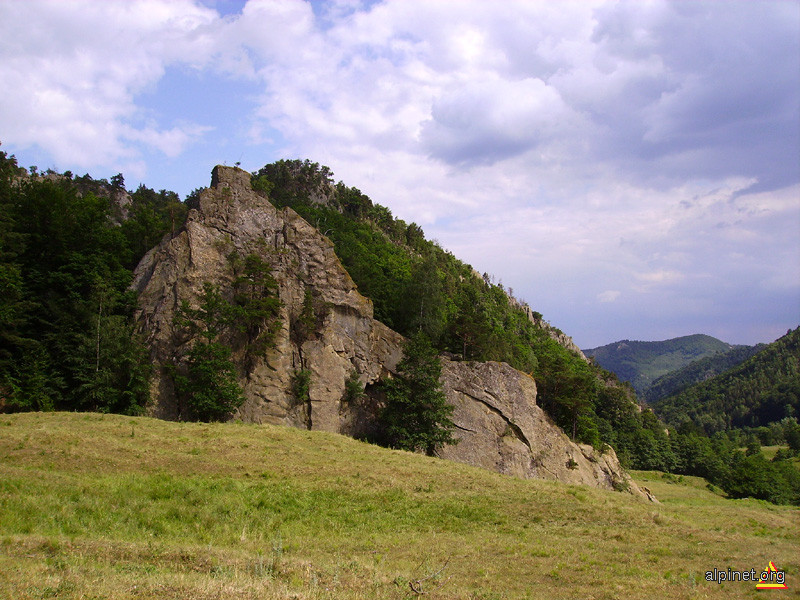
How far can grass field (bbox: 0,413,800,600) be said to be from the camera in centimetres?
1034

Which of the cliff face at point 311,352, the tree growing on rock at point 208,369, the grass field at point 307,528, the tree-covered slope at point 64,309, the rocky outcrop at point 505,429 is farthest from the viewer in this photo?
the rocky outcrop at point 505,429

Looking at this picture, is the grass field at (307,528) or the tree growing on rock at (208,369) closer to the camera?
the grass field at (307,528)

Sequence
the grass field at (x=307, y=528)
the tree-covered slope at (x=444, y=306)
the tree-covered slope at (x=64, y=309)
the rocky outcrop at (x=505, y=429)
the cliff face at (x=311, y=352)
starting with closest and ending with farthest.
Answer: the grass field at (x=307, y=528), the tree-covered slope at (x=64, y=309), the cliff face at (x=311, y=352), the rocky outcrop at (x=505, y=429), the tree-covered slope at (x=444, y=306)

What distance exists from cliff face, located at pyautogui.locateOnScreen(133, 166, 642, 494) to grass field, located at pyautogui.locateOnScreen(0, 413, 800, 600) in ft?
31.9

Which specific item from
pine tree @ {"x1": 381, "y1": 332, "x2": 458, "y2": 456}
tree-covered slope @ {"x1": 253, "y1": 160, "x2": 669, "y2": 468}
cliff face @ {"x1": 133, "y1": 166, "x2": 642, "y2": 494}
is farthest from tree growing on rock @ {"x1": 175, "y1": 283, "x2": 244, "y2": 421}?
tree-covered slope @ {"x1": 253, "y1": 160, "x2": 669, "y2": 468}

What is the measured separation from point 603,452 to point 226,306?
139ft

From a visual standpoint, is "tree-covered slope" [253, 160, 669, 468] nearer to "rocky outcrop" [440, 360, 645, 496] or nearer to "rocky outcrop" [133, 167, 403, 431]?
"rocky outcrop" [440, 360, 645, 496]

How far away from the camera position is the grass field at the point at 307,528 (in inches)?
407

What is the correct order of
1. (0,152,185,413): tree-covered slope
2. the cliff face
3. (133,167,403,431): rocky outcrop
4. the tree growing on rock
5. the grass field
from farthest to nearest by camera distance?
the cliff face, (133,167,403,431): rocky outcrop, the tree growing on rock, (0,152,185,413): tree-covered slope, the grass field

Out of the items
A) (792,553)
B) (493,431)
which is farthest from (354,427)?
(792,553)

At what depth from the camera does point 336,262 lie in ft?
147

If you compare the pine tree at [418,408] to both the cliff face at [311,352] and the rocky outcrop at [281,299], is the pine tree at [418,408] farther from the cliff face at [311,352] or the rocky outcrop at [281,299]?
the rocky outcrop at [281,299]

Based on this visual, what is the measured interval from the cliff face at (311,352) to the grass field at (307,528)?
9720 millimetres

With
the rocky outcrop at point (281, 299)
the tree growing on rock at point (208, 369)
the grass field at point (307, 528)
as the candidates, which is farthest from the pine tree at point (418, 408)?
the tree growing on rock at point (208, 369)
